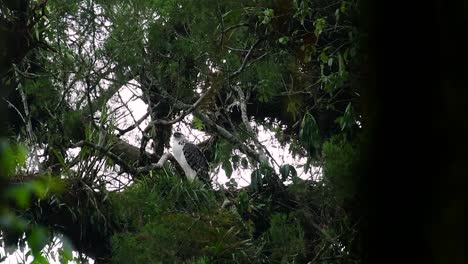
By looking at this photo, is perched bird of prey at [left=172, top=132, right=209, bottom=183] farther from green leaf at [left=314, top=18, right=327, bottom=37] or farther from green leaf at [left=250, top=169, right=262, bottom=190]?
green leaf at [left=314, top=18, right=327, bottom=37]

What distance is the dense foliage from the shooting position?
5.24 m

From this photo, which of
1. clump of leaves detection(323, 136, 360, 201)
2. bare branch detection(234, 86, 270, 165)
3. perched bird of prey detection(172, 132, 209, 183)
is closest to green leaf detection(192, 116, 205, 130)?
perched bird of prey detection(172, 132, 209, 183)

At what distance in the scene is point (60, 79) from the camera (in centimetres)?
594

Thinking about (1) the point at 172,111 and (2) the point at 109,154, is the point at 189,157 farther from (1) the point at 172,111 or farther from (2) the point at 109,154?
(2) the point at 109,154

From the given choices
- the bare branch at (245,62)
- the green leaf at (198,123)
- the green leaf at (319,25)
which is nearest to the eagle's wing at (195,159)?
the green leaf at (198,123)

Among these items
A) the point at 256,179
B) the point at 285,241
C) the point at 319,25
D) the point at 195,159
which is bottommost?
the point at 285,241

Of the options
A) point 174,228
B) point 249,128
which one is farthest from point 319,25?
point 249,128

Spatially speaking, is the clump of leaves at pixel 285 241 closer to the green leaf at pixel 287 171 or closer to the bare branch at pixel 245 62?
the green leaf at pixel 287 171

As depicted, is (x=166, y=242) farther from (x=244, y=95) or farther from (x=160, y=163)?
(x=244, y=95)

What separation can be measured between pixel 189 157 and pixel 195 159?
0.19 feet

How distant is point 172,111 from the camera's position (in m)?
Answer: 6.64

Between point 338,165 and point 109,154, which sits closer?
point 338,165

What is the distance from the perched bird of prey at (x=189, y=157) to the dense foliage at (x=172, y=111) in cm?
35

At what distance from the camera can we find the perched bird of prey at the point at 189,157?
7023 mm
